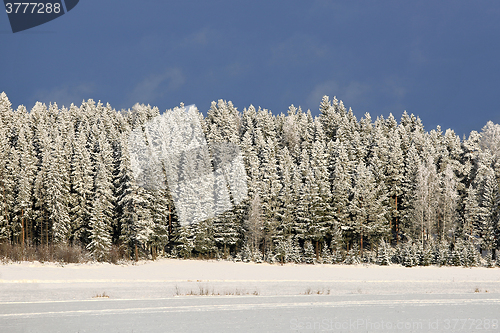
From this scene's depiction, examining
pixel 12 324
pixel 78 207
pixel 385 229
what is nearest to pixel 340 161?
pixel 385 229

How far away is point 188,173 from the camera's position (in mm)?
58594

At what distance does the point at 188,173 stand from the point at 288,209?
596 inches

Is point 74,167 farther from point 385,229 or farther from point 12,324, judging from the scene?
point 12,324

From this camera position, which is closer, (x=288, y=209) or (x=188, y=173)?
(x=288, y=209)

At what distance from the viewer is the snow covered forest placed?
49.8 metres

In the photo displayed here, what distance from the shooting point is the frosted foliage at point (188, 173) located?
52344 mm

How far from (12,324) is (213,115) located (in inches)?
3864

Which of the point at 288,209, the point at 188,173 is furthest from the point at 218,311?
the point at 188,173

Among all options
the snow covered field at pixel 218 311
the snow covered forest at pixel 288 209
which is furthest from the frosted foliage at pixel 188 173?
the snow covered field at pixel 218 311

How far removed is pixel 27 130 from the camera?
259 feet

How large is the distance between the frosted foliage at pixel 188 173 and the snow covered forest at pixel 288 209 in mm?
1393

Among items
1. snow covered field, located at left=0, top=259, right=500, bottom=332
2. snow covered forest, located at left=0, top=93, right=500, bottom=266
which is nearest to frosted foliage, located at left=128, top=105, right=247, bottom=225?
snow covered forest, located at left=0, top=93, right=500, bottom=266

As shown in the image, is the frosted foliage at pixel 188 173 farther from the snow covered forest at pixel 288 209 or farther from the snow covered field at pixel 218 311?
the snow covered field at pixel 218 311

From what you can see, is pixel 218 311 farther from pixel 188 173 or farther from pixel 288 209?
pixel 188 173
